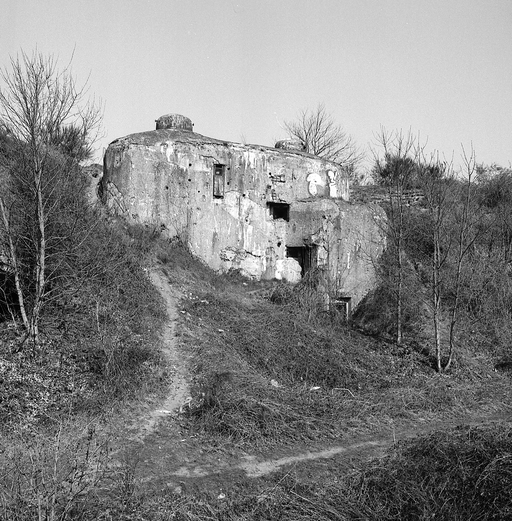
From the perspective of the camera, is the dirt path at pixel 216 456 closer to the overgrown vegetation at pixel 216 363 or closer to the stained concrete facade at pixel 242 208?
the overgrown vegetation at pixel 216 363

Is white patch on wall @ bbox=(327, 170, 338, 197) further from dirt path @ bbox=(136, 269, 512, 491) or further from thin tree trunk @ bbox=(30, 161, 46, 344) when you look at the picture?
thin tree trunk @ bbox=(30, 161, 46, 344)

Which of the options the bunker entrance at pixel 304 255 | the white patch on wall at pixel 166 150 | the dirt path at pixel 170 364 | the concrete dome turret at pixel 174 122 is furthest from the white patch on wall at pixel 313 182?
the dirt path at pixel 170 364

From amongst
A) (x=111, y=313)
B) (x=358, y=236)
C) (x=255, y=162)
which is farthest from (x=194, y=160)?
(x=111, y=313)

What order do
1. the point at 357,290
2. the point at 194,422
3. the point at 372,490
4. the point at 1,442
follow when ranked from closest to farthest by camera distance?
the point at 372,490
the point at 1,442
the point at 194,422
the point at 357,290

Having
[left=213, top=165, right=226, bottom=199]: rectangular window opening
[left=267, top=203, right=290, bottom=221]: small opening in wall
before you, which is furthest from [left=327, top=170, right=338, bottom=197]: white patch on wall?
[left=213, top=165, right=226, bottom=199]: rectangular window opening

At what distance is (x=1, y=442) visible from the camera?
5.96 m

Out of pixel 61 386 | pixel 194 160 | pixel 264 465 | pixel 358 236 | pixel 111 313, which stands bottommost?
pixel 264 465

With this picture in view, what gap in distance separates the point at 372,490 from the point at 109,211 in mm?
10600

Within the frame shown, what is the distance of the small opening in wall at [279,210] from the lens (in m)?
15.5

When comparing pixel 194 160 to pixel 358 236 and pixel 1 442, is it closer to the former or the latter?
pixel 358 236

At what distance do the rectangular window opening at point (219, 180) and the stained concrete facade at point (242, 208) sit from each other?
30mm

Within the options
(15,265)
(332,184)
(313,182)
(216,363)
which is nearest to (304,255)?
(313,182)

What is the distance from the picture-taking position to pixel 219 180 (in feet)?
48.9

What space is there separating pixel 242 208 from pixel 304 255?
7.65 ft
